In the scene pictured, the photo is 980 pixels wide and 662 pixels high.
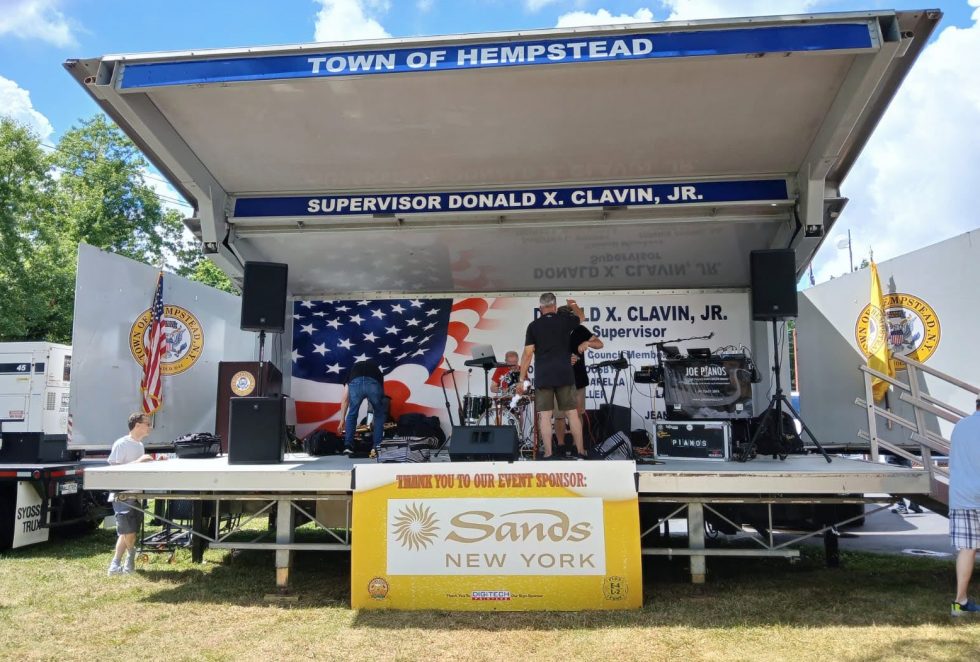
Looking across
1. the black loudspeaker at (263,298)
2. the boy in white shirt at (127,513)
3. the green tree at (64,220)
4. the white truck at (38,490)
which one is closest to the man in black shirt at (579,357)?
the black loudspeaker at (263,298)

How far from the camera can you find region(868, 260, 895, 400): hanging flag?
6.91m

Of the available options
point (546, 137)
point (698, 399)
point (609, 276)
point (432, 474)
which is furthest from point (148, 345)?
point (698, 399)

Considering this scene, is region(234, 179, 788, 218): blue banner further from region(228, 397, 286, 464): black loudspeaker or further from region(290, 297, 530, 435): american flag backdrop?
region(228, 397, 286, 464): black loudspeaker

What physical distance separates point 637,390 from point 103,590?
548 centimetres

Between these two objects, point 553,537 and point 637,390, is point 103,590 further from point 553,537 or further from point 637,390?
point 637,390

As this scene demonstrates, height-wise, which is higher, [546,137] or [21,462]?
[546,137]

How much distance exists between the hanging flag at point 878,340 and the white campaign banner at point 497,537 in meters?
4.26

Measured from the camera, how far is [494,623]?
4027 mm

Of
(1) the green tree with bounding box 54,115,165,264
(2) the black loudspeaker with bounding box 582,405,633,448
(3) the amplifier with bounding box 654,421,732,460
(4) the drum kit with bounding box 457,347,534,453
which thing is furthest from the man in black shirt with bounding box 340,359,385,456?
(1) the green tree with bounding box 54,115,165,264

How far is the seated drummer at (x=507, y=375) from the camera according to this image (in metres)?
7.59

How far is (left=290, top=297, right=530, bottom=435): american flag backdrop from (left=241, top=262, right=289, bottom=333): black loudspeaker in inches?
85.4

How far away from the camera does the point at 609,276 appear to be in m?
7.78

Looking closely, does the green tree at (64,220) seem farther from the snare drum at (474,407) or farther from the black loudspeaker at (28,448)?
the snare drum at (474,407)

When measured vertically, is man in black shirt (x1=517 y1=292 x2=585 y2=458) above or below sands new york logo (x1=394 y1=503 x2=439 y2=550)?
above
